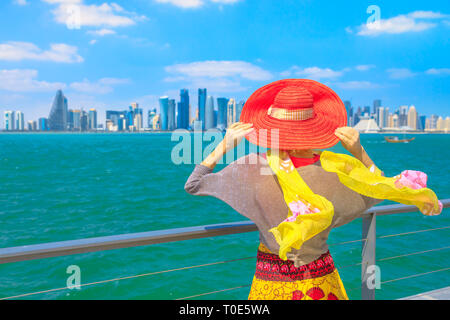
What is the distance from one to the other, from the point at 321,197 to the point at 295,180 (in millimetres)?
114

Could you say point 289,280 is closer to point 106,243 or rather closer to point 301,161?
point 301,161

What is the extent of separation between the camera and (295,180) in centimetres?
158

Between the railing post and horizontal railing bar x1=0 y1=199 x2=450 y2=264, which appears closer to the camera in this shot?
horizontal railing bar x1=0 y1=199 x2=450 y2=264

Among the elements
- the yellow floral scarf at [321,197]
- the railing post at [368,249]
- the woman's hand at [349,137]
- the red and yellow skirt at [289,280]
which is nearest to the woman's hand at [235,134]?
the yellow floral scarf at [321,197]

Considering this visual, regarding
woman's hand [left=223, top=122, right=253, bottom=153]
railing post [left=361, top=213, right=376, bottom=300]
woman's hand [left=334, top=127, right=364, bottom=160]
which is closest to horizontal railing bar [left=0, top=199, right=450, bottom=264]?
woman's hand [left=223, top=122, right=253, bottom=153]

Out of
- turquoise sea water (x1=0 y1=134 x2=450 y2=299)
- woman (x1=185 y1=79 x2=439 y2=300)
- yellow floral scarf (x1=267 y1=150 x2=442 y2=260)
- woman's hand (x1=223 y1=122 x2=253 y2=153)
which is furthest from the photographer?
turquoise sea water (x1=0 y1=134 x2=450 y2=299)

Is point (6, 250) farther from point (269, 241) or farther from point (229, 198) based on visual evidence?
point (269, 241)

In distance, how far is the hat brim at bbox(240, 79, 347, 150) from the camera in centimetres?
164

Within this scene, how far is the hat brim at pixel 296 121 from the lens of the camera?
1.64 meters

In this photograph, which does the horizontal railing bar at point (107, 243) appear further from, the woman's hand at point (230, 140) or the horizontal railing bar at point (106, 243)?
the woman's hand at point (230, 140)

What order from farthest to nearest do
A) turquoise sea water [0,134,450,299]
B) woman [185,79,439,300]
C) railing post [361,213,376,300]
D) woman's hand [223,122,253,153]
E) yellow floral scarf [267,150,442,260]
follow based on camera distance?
turquoise sea water [0,134,450,299]
railing post [361,213,376,300]
woman's hand [223,122,253,153]
woman [185,79,439,300]
yellow floral scarf [267,150,442,260]

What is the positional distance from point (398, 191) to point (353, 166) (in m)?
0.19

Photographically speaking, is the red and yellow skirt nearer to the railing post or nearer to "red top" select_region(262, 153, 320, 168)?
"red top" select_region(262, 153, 320, 168)

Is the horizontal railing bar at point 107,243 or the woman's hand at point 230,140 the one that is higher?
the woman's hand at point 230,140
